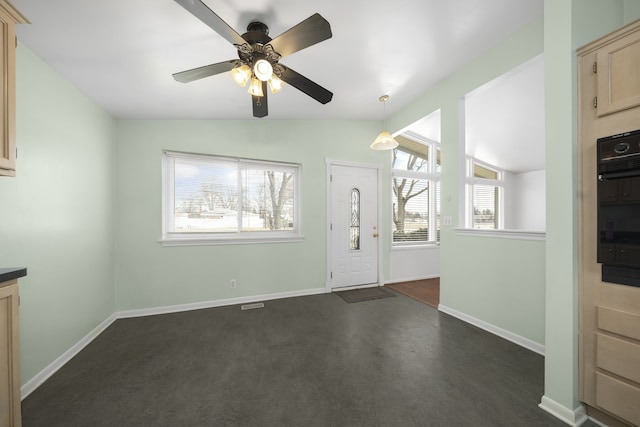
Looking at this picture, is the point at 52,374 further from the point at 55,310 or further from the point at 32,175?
the point at 32,175

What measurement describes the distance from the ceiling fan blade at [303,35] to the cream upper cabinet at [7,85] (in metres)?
1.26

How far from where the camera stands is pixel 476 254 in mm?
2607

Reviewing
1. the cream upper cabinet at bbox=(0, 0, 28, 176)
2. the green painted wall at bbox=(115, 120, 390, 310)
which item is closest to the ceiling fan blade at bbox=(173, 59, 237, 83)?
the cream upper cabinet at bbox=(0, 0, 28, 176)

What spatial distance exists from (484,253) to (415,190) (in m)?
2.28

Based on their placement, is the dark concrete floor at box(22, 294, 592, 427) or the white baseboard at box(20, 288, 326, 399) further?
the white baseboard at box(20, 288, 326, 399)

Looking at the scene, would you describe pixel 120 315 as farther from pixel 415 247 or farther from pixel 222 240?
pixel 415 247

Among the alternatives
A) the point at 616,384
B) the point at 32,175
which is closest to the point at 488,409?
the point at 616,384

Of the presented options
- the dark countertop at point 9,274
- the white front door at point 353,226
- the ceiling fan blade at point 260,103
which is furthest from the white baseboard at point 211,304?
the ceiling fan blade at point 260,103

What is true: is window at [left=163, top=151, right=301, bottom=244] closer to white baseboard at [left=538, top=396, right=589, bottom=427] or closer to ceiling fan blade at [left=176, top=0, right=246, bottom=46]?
ceiling fan blade at [left=176, top=0, right=246, bottom=46]

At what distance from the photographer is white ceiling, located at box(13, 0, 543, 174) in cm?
154

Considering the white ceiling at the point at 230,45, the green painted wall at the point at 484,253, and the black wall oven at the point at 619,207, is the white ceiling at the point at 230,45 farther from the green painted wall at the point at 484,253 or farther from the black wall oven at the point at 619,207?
the black wall oven at the point at 619,207

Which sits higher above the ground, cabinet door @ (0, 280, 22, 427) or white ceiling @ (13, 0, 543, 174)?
white ceiling @ (13, 0, 543, 174)

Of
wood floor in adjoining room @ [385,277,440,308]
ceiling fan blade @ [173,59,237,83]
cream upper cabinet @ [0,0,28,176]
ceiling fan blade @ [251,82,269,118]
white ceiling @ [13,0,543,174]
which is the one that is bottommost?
wood floor in adjoining room @ [385,277,440,308]

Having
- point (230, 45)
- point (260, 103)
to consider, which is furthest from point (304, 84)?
point (230, 45)
